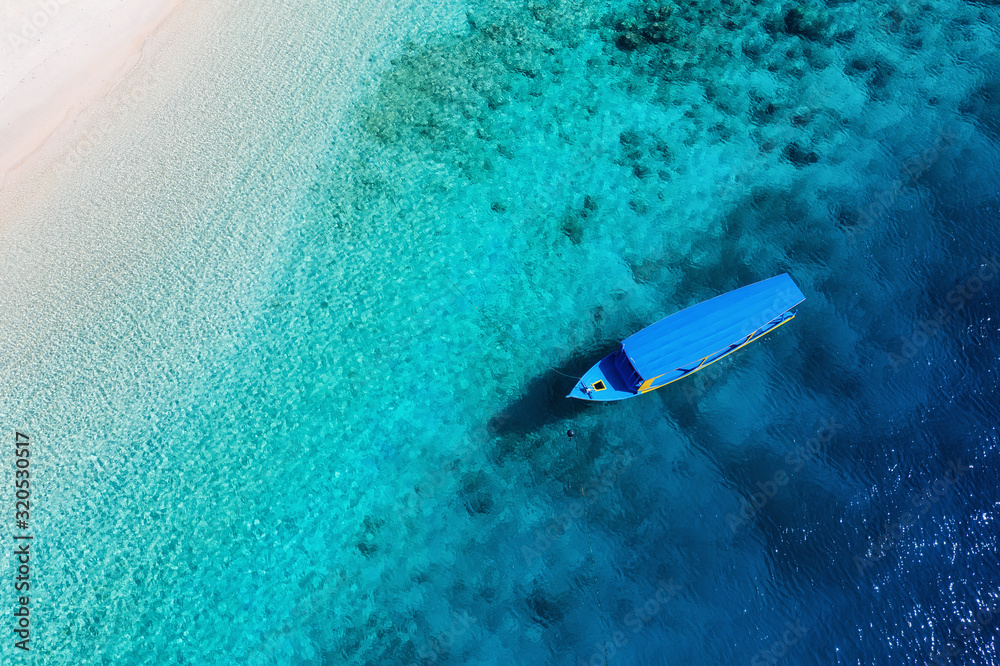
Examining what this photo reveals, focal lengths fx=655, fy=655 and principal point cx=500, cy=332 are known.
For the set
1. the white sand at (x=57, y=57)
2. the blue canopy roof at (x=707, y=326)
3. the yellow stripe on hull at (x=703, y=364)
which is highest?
the white sand at (x=57, y=57)

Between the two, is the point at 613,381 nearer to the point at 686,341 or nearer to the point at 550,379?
the point at 550,379

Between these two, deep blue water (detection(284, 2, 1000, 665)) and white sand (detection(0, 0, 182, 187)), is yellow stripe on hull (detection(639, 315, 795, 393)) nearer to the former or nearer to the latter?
deep blue water (detection(284, 2, 1000, 665))

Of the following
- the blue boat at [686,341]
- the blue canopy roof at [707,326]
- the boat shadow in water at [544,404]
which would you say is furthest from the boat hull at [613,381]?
the boat shadow in water at [544,404]

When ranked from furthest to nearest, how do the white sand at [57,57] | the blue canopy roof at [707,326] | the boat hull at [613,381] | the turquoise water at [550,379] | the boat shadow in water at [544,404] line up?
the white sand at [57,57], the boat shadow in water at [544,404], the boat hull at [613,381], the blue canopy roof at [707,326], the turquoise water at [550,379]

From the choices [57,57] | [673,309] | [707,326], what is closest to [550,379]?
[673,309]

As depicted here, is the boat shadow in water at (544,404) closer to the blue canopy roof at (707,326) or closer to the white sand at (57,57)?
the blue canopy roof at (707,326)

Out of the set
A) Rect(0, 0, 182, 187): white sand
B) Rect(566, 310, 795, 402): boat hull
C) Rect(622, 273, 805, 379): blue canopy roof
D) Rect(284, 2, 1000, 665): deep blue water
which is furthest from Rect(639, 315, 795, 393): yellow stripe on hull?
Rect(0, 0, 182, 187): white sand
